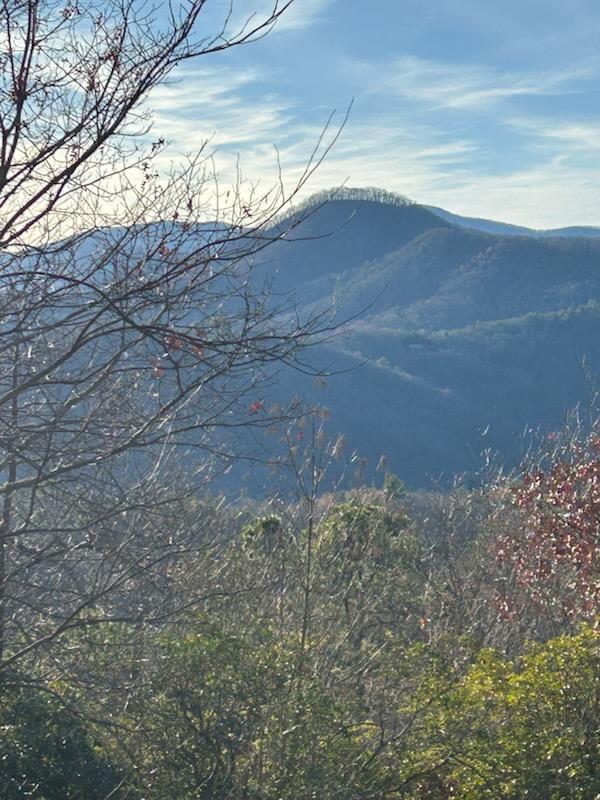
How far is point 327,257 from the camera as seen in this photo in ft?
377

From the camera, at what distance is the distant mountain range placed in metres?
77.3

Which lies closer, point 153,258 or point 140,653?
point 153,258

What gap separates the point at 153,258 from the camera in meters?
3.92

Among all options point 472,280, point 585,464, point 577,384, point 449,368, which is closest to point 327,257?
point 472,280

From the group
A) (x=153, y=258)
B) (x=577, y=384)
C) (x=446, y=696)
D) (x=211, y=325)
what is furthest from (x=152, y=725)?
(x=577, y=384)

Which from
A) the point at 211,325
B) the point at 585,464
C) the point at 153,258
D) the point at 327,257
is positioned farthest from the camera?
A: the point at 327,257

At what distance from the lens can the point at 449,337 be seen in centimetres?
9906

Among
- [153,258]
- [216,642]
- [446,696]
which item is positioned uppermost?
[153,258]

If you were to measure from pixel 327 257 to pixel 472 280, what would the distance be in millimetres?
17769

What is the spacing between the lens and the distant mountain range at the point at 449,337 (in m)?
77.3

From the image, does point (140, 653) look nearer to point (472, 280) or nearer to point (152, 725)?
point (152, 725)

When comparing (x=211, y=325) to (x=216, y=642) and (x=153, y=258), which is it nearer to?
(x=153, y=258)

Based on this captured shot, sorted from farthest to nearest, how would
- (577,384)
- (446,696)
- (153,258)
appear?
(577,384)
(446,696)
(153,258)

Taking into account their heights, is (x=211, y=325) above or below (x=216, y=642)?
above
